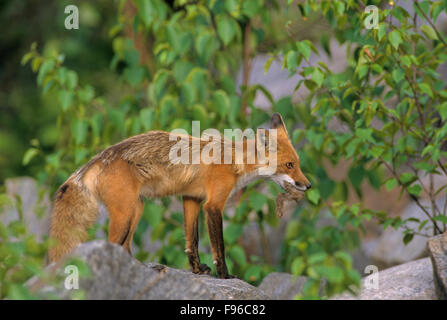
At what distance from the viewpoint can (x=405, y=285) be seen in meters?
5.52

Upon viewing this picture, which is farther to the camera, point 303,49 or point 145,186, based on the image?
point 303,49

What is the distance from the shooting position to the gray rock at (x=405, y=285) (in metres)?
5.29

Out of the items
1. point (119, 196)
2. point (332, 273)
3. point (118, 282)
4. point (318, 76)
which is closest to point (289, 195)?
point (318, 76)

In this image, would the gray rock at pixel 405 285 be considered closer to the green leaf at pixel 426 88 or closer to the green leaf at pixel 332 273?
the green leaf at pixel 426 88

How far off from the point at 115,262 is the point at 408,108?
3741mm

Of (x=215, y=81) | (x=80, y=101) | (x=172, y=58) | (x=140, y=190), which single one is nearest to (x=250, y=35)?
(x=215, y=81)

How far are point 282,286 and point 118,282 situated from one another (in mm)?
3270

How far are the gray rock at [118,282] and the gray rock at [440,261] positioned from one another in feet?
6.19

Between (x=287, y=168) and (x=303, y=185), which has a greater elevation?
(x=287, y=168)

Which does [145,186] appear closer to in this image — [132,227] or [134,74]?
[132,227]

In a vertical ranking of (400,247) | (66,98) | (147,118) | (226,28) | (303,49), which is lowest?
(400,247)

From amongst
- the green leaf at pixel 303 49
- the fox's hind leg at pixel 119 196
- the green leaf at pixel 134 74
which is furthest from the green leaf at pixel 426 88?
the green leaf at pixel 134 74
